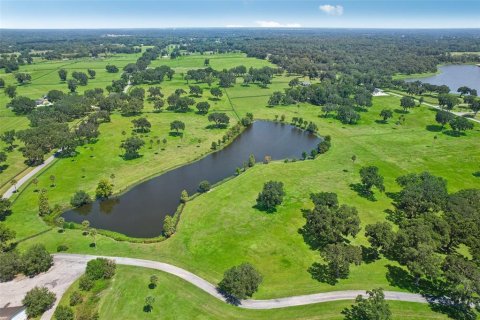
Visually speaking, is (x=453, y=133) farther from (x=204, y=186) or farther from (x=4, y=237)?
(x=4, y=237)

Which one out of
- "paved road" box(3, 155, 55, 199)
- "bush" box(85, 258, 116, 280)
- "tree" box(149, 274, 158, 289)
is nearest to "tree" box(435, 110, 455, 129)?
"tree" box(149, 274, 158, 289)

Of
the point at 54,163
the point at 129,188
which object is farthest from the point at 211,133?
the point at 54,163

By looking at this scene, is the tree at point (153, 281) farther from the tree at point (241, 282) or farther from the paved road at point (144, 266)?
the tree at point (241, 282)

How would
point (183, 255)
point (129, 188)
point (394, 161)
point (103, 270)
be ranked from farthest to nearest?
point (394, 161)
point (129, 188)
point (183, 255)
point (103, 270)

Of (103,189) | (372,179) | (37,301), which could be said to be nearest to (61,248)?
(37,301)

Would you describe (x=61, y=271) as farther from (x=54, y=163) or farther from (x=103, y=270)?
(x=54, y=163)

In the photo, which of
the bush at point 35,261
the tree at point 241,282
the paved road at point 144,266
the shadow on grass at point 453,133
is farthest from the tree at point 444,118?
the bush at point 35,261

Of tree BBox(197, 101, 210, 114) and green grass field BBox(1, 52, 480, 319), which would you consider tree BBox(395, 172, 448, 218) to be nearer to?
green grass field BBox(1, 52, 480, 319)
